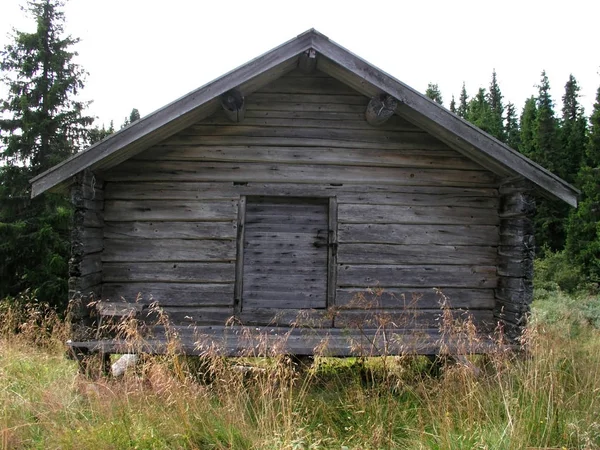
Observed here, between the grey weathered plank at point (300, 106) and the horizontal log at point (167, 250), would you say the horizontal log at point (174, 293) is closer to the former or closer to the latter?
the horizontal log at point (167, 250)

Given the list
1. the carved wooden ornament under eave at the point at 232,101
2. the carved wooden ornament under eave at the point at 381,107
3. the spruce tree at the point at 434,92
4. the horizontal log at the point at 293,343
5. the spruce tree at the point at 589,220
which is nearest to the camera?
the horizontal log at the point at 293,343

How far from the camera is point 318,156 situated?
5.73m

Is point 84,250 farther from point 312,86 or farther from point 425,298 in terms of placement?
point 425,298

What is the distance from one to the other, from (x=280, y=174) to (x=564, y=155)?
31417 mm

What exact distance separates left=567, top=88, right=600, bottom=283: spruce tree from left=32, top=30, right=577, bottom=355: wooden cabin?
17.4 metres

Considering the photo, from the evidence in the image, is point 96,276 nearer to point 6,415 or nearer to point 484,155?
point 6,415

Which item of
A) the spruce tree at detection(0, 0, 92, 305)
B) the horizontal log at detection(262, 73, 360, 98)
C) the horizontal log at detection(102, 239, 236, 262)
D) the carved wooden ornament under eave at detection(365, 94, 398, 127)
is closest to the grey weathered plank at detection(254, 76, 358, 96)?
the horizontal log at detection(262, 73, 360, 98)

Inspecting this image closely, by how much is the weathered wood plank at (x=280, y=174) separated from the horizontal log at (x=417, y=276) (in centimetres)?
119

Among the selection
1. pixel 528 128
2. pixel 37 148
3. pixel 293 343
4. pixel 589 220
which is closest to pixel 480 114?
pixel 528 128

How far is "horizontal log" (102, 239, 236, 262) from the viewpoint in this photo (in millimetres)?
5543

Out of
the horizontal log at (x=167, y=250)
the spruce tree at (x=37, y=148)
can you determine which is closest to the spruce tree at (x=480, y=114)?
the spruce tree at (x=37, y=148)

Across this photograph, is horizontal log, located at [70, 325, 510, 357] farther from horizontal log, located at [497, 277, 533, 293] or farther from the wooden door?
horizontal log, located at [497, 277, 533, 293]

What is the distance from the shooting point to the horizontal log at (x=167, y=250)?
554cm

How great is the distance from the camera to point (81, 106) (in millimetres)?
13375
